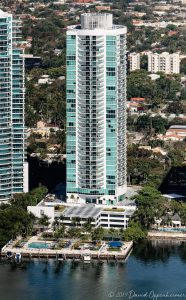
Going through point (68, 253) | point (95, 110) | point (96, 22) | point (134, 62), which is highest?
point (96, 22)

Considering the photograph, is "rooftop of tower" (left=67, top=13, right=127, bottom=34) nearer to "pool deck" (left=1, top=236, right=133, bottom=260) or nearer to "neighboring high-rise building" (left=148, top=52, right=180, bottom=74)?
"pool deck" (left=1, top=236, right=133, bottom=260)

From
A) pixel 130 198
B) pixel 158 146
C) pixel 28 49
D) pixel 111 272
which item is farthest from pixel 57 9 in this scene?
pixel 111 272

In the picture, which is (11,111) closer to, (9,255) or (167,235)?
(9,255)

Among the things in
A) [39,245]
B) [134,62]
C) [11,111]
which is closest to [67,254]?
[39,245]

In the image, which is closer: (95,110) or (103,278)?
(103,278)

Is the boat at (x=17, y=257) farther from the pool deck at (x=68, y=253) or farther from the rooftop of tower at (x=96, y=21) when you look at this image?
the rooftop of tower at (x=96, y=21)

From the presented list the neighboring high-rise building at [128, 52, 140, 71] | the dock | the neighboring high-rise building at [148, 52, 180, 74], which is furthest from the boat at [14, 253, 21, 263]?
the neighboring high-rise building at [128, 52, 140, 71]
